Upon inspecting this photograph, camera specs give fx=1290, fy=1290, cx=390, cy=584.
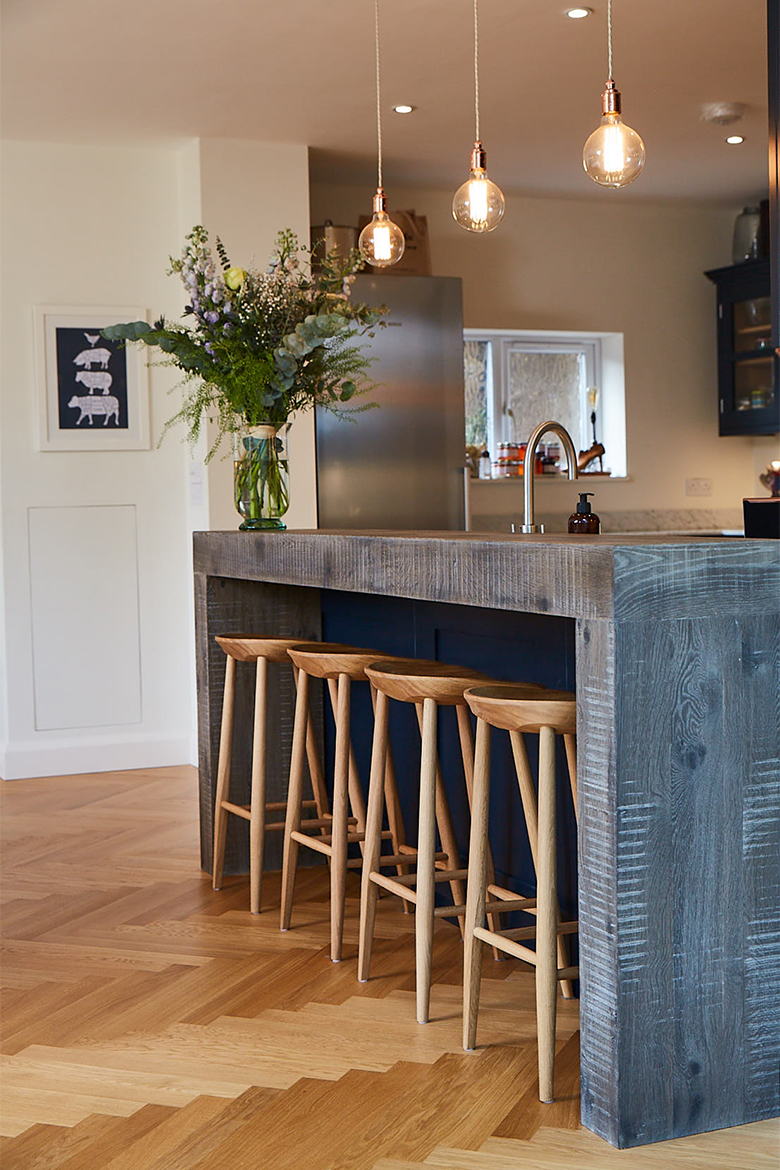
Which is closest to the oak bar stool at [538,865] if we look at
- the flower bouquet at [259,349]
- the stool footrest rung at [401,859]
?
the stool footrest rung at [401,859]

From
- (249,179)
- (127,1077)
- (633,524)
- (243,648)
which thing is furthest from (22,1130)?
(633,524)

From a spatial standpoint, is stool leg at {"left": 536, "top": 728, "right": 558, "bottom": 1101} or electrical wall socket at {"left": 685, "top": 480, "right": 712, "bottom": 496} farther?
electrical wall socket at {"left": 685, "top": 480, "right": 712, "bottom": 496}

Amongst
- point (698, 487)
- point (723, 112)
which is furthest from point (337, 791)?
point (698, 487)

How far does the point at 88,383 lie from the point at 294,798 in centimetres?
274

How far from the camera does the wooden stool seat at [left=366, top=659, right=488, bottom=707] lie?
8.66 ft

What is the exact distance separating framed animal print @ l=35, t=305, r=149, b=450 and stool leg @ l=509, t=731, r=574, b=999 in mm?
3159

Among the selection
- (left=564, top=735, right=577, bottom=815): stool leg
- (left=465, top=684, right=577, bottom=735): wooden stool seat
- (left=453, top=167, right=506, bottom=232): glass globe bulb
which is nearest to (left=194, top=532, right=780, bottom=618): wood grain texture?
(left=465, top=684, right=577, bottom=735): wooden stool seat

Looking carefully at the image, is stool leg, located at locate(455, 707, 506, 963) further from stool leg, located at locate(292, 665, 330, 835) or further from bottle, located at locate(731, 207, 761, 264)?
bottle, located at locate(731, 207, 761, 264)

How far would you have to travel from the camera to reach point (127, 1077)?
2441 mm

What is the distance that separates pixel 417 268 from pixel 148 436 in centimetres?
140

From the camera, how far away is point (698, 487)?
6969 millimetres

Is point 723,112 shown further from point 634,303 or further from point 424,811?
point 424,811

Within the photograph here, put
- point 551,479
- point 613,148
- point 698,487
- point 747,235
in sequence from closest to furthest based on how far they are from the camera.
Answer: point 613,148
point 551,479
point 747,235
point 698,487

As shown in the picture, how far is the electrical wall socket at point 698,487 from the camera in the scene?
6941 mm
